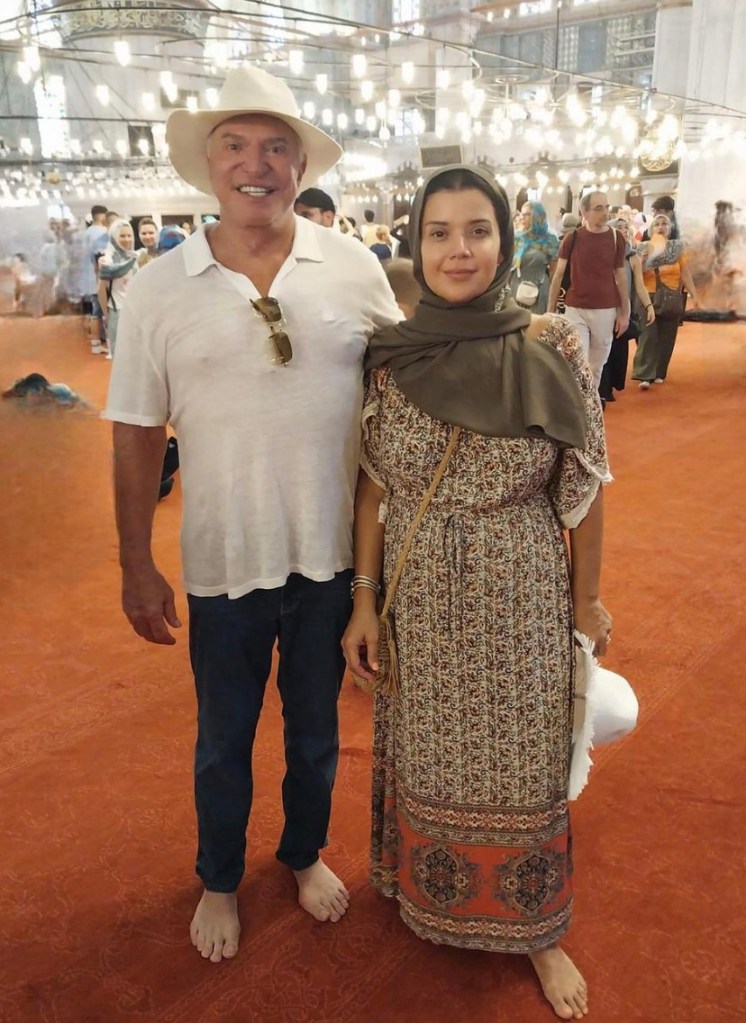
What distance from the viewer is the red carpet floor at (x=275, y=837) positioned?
5.90ft

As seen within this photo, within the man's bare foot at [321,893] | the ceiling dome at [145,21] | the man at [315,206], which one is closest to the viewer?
the man's bare foot at [321,893]

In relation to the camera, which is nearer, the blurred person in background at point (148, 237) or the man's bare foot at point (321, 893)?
the man's bare foot at point (321, 893)

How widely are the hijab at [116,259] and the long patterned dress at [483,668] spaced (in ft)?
20.4

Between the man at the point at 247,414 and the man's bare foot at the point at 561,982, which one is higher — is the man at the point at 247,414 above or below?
above

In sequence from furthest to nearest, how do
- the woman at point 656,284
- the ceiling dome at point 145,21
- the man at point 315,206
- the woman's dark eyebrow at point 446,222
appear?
the ceiling dome at point 145,21, the woman at point 656,284, the man at point 315,206, the woman's dark eyebrow at point 446,222

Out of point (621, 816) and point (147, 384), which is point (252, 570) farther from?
point (621, 816)

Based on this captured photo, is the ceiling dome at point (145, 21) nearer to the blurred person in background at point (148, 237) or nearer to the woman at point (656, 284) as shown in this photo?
the blurred person in background at point (148, 237)

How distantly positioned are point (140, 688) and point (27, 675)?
459 mm

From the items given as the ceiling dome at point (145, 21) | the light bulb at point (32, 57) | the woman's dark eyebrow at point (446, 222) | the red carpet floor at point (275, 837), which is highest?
the ceiling dome at point (145, 21)

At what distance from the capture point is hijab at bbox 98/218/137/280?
7.14m

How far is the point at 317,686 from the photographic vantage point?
1.83 m

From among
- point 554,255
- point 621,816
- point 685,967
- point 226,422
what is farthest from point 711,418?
point 226,422

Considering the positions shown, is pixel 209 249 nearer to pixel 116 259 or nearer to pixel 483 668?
pixel 483 668

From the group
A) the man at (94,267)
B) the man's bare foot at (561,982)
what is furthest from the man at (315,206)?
the man at (94,267)
